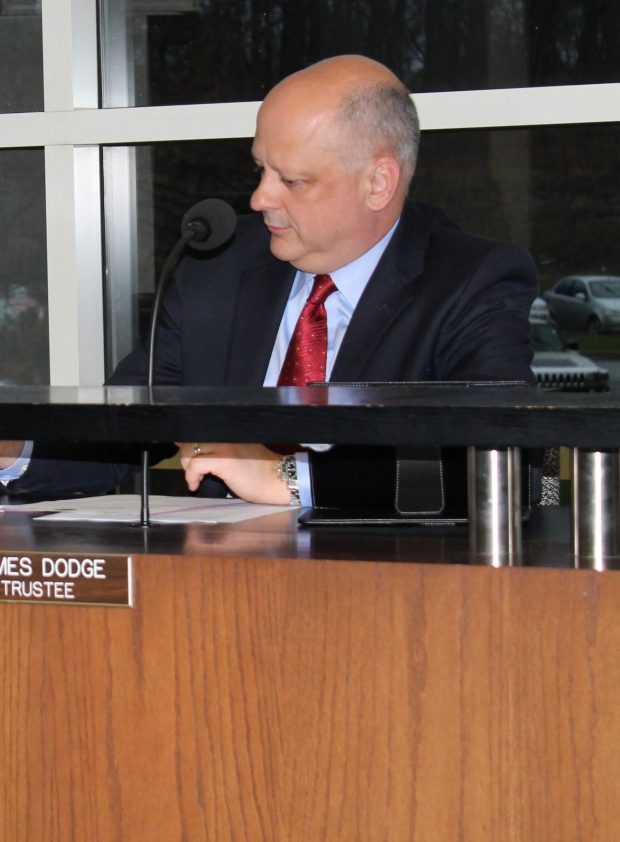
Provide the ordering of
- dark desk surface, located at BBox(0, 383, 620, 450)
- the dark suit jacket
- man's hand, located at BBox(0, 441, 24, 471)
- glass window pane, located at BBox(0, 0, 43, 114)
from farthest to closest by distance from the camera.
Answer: glass window pane, located at BBox(0, 0, 43, 114), the dark suit jacket, man's hand, located at BBox(0, 441, 24, 471), dark desk surface, located at BBox(0, 383, 620, 450)

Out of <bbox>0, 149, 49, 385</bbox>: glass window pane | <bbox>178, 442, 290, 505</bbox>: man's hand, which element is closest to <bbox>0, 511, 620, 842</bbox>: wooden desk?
<bbox>178, 442, 290, 505</bbox>: man's hand

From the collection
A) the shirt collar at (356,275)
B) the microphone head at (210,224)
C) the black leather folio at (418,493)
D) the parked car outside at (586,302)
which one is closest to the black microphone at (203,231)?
the microphone head at (210,224)

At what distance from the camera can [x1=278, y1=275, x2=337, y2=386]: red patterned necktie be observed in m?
2.06

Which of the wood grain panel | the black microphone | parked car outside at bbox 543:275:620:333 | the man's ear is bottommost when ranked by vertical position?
the wood grain panel

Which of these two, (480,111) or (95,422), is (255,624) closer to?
(95,422)

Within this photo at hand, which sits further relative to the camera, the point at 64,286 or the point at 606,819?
the point at 64,286

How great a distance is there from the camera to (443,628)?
3.16ft

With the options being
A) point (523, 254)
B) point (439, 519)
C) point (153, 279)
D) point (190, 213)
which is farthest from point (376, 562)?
point (153, 279)

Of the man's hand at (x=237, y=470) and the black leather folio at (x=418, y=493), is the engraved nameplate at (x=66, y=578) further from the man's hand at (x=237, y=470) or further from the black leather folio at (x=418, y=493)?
the man's hand at (x=237, y=470)

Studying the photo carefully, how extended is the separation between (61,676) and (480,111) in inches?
94.4

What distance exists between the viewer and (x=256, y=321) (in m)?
2.18

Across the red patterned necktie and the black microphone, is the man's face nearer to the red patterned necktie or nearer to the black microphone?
the red patterned necktie

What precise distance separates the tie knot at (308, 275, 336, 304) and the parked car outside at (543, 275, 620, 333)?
1178mm

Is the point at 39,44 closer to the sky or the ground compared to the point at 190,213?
closer to the sky
